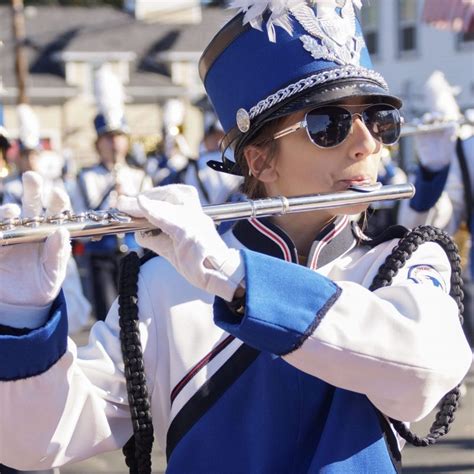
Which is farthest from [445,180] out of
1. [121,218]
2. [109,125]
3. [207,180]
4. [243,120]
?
[121,218]

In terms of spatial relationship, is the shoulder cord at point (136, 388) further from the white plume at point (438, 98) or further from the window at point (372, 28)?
the window at point (372, 28)

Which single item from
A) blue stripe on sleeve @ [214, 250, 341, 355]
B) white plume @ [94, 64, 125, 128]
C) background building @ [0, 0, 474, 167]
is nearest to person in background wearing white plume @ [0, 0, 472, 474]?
blue stripe on sleeve @ [214, 250, 341, 355]

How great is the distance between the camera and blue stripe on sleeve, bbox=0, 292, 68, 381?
1820 millimetres

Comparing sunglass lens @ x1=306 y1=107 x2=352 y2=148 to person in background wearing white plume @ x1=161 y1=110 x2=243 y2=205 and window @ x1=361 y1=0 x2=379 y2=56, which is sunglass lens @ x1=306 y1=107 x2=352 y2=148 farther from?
window @ x1=361 y1=0 x2=379 y2=56

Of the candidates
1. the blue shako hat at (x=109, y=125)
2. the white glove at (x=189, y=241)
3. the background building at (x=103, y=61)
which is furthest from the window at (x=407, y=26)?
the white glove at (x=189, y=241)

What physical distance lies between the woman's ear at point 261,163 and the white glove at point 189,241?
1.39ft

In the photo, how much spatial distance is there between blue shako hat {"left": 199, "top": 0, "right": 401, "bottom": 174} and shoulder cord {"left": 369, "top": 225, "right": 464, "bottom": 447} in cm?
28

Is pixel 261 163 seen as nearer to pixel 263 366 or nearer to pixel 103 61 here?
pixel 263 366

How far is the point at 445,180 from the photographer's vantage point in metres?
5.04

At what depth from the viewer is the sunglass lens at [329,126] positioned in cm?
208

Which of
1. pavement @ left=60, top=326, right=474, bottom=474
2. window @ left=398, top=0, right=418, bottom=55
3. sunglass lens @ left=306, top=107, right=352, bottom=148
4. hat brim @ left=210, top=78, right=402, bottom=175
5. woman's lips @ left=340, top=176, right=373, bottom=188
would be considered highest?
window @ left=398, top=0, right=418, bottom=55

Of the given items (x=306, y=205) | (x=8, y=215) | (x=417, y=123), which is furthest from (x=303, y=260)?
(x=417, y=123)

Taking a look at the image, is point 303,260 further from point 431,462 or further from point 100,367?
point 431,462

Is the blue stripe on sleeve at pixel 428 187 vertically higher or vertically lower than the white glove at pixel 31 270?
lower
